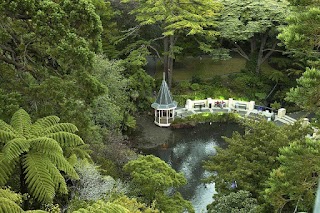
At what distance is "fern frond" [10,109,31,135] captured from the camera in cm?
818

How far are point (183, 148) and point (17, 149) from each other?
11031 mm

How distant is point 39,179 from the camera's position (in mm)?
7289

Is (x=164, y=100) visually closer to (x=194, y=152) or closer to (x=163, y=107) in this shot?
(x=163, y=107)

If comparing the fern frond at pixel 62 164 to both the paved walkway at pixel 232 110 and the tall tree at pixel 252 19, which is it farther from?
the tall tree at pixel 252 19

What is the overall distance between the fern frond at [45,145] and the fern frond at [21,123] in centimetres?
50

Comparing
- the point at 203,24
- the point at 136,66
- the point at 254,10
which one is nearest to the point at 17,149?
the point at 136,66

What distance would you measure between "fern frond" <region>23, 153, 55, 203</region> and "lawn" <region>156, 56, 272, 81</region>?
16.7 m

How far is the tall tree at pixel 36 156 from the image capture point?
7305 mm

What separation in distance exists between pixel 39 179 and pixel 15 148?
2.42ft

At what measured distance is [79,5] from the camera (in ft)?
33.0

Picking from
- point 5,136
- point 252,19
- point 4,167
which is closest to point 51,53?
point 5,136

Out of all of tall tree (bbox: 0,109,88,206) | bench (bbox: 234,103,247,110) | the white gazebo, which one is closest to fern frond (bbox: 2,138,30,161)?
tall tree (bbox: 0,109,88,206)

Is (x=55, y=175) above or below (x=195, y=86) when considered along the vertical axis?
above

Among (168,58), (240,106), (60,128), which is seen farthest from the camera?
(168,58)
